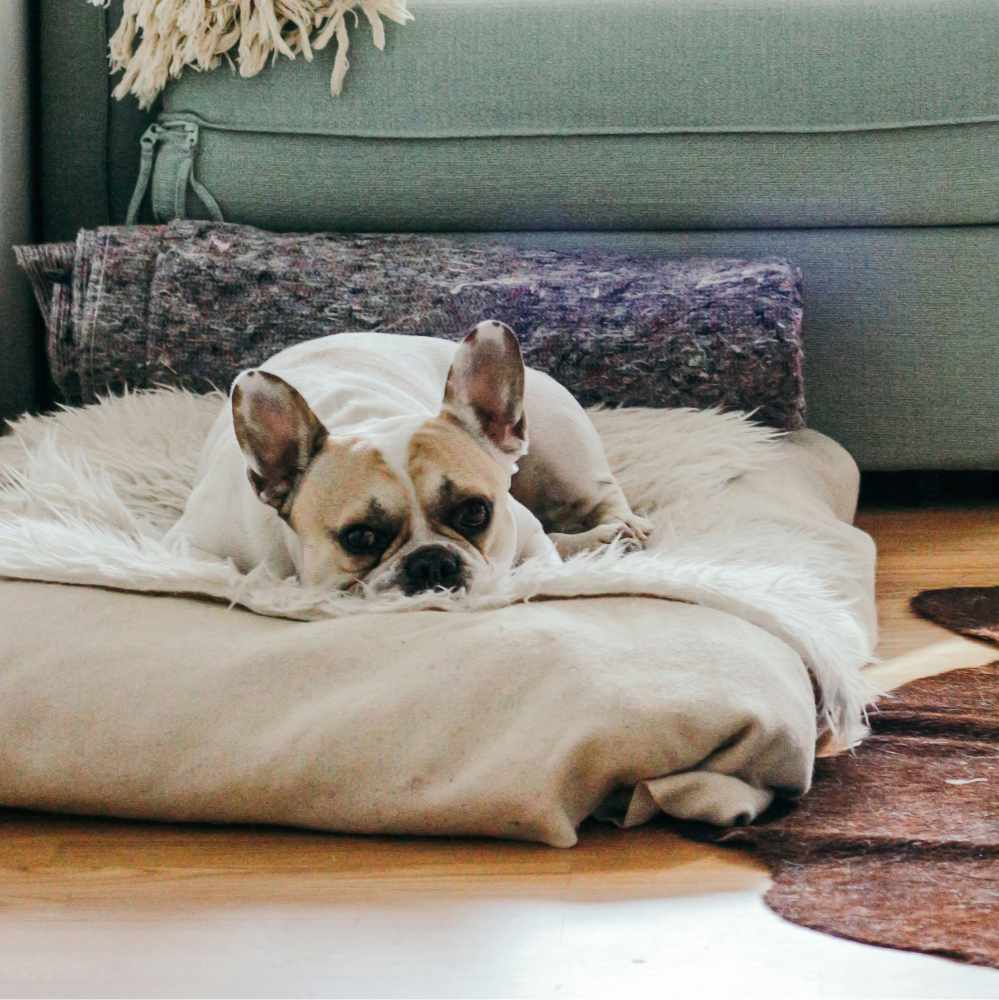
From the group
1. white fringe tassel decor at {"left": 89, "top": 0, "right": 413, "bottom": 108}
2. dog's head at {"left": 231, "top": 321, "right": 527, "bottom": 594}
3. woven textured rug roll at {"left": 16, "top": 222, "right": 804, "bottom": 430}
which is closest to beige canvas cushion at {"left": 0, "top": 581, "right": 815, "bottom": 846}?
dog's head at {"left": 231, "top": 321, "right": 527, "bottom": 594}

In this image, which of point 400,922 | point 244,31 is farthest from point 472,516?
point 244,31

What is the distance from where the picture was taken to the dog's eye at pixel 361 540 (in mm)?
1575

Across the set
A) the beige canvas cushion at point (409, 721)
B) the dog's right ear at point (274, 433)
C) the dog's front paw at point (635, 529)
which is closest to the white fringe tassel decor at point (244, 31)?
the dog's front paw at point (635, 529)

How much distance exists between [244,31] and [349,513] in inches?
47.9

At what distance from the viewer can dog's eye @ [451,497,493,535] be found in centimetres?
160

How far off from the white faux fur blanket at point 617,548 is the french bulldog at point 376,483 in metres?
0.05

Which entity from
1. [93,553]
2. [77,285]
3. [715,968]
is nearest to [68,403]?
[77,285]

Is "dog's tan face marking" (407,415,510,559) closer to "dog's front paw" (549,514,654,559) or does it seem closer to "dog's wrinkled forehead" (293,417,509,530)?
"dog's wrinkled forehead" (293,417,509,530)

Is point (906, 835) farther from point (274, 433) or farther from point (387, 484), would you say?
point (274, 433)

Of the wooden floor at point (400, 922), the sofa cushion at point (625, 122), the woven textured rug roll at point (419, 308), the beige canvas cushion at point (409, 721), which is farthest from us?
the sofa cushion at point (625, 122)

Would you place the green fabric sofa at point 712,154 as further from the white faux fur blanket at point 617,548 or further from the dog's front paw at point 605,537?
the dog's front paw at point 605,537

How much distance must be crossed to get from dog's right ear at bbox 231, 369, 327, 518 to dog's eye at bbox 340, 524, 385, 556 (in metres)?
0.09

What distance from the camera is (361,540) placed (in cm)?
158

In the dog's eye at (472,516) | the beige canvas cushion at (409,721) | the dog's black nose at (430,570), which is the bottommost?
the beige canvas cushion at (409,721)
